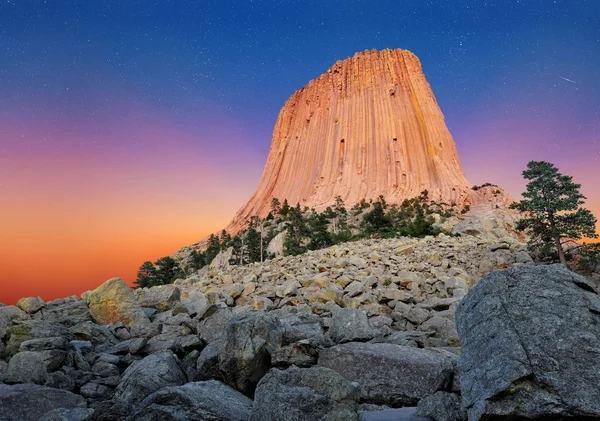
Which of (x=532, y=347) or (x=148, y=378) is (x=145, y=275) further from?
(x=532, y=347)

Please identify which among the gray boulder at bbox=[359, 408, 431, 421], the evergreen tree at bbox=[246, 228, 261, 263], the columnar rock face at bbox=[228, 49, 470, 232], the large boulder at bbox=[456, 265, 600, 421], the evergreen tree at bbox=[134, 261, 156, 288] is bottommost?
the evergreen tree at bbox=[134, 261, 156, 288]

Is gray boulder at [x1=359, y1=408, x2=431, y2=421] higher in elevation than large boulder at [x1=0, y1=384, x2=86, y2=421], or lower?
higher

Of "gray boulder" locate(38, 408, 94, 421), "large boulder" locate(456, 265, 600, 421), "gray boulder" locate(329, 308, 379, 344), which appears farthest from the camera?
"gray boulder" locate(329, 308, 379, 344)

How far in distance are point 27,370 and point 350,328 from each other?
552 cm

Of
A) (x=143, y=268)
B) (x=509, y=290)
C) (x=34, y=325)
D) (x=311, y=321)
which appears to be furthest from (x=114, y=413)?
(x=143, y=268)

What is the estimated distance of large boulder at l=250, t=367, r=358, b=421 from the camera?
147 inches

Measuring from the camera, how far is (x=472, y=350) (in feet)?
11.0

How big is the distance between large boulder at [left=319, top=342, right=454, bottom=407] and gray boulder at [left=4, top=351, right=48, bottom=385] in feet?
14.9

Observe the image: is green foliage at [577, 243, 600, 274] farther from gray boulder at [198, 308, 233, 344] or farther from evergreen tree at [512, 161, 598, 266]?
gray boulder at [198, 308, 233, 344]

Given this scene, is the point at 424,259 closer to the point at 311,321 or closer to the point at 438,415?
the point at 311,321

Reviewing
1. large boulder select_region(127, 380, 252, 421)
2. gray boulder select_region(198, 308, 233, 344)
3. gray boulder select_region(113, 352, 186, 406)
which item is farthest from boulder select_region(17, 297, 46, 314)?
large boulder select_region(127, 380, 252, 421)

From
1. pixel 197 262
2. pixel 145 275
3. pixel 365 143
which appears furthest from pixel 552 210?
pixel 365 143

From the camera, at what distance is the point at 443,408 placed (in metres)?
3.66

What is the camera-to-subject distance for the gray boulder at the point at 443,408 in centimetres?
357
